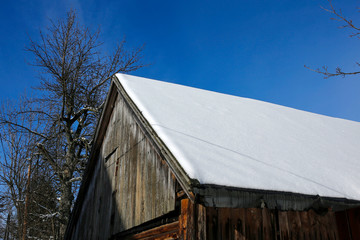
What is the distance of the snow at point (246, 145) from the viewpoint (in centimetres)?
382

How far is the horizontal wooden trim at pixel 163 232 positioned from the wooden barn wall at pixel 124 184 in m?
0.20

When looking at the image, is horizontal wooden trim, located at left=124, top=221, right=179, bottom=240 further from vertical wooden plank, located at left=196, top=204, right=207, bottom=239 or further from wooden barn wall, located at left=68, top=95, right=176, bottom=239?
vertical wooden plank, located at left=196, top=204, right=207, bottom=239

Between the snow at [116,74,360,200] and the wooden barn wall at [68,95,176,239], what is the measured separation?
0.56 meters

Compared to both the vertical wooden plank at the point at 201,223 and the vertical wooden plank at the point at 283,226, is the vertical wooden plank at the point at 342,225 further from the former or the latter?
the vertical wooden plank at the point at 201,223

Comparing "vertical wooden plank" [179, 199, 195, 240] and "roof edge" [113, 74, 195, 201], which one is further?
"vertical wooden plank" [179, 199, 195, 240]

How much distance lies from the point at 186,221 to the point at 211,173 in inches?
27.0

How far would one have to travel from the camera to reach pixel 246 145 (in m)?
5.03

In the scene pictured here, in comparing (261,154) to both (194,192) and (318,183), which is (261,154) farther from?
(194,192)

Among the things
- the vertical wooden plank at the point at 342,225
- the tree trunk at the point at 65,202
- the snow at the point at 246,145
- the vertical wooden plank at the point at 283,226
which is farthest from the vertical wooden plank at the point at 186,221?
the tree trunk at the point at 65,202

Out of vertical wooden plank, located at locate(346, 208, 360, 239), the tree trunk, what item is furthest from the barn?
the tree trunk

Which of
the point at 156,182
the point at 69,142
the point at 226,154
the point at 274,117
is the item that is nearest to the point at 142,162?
the point at 156,182

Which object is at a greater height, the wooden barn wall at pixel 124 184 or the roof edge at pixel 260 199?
the wooden barn wall at pixel 124 184

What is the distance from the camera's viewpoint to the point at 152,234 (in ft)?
16.0

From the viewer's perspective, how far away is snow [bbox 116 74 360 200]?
12.5 ft
